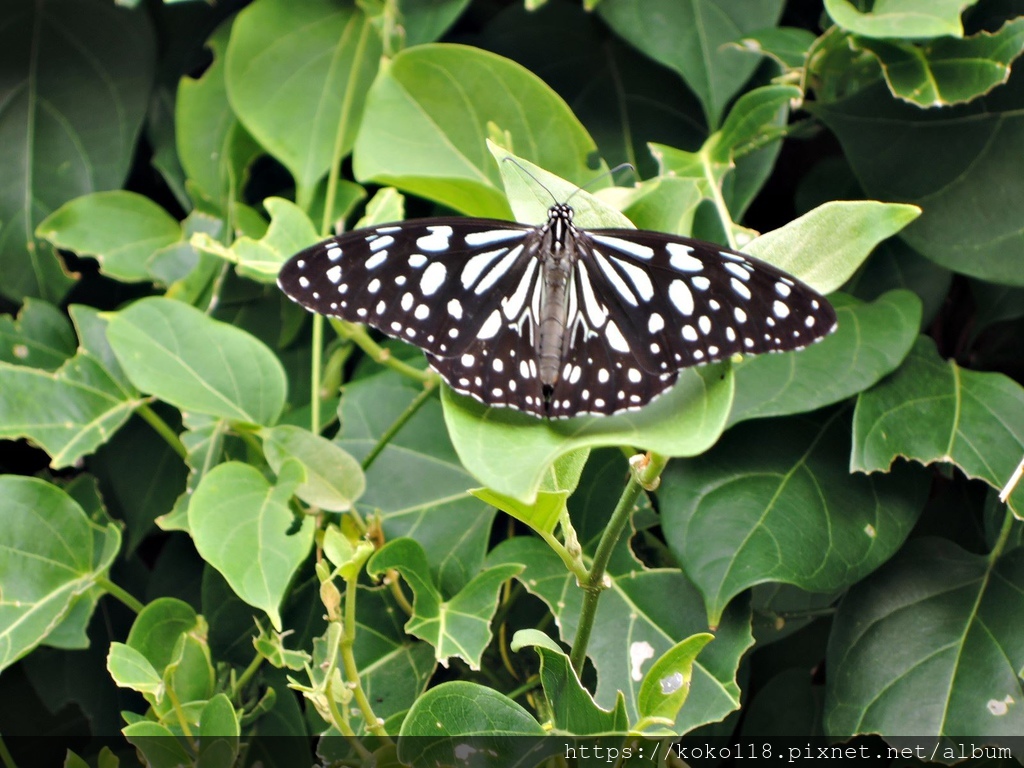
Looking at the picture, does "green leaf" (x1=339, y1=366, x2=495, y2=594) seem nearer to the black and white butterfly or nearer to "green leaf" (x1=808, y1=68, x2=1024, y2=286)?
the black and white butterfly

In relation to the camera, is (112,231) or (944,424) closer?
(944,424)

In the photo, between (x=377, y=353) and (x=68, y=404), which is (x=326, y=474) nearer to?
(x=377, y=353)

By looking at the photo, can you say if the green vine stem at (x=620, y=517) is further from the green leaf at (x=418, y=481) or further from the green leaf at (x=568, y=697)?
the green leaf at (x=418, y=481)

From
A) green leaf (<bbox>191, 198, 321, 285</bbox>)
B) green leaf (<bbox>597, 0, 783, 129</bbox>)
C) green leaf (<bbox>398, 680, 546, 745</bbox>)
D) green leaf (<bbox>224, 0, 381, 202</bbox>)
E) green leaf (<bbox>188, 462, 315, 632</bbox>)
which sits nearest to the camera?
green leaf (<bbox>398, 680, 546, 745</bbox>)

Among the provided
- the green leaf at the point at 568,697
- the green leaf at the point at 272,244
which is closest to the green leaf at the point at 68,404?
the green leaf at the point at 272,244

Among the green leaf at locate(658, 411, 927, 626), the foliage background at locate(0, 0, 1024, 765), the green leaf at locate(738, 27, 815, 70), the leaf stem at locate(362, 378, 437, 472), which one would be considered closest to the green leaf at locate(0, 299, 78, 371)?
the foliage background at locate(0, 0, 1024, 765)

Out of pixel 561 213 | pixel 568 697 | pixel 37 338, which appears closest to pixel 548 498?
pixel 568 697

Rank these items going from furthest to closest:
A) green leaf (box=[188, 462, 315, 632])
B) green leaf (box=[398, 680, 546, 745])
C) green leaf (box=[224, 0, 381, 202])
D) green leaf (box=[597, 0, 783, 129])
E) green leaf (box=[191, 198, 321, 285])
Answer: green leaf (box=[224, 0, 381, 202]), green leaf (box=[597, 0, 783, 129]), green leaf (box=[191, 198, 321, 285]), green leaf (box=[188, 462, 315, 632]), green leaf (box=[398, 680, 546, 745])

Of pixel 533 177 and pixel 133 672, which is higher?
pixel 533 177

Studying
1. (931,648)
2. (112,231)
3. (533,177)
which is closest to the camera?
(533,177)
